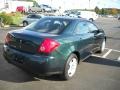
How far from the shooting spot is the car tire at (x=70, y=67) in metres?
6.08

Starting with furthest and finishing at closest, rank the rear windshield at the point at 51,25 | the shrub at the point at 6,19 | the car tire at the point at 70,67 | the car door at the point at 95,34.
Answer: the shrub at the point at 6,19, the car door at the point at 95,34, the rear windshield at the point at 51,25, the car tire at the point at 70,67

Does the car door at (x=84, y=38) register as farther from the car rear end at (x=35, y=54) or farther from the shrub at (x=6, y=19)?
the shrub at (x=6, y=19)

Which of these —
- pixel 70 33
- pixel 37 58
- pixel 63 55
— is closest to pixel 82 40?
pixel 70 33

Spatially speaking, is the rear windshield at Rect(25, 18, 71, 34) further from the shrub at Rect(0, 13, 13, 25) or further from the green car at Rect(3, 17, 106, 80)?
the shrub at Rect(0, 13, 13, 25)

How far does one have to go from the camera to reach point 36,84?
19.4 ft

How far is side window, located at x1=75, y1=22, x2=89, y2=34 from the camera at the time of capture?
6863mm

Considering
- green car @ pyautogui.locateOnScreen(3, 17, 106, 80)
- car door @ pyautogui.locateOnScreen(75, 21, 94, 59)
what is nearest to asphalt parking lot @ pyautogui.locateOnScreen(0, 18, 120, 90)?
green car @ pyautogui.locateOnScreen(3, 17, 106, 80)

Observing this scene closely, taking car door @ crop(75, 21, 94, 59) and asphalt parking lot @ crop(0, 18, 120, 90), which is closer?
asphalt parking lot @ crop(0, 18, 120, 90)

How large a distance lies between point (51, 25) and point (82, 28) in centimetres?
107

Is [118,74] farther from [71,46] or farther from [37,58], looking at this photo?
[37,58]

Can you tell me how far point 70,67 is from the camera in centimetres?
639

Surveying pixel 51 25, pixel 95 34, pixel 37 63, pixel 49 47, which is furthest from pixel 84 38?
pixel 37 63

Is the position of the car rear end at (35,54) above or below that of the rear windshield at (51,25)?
below

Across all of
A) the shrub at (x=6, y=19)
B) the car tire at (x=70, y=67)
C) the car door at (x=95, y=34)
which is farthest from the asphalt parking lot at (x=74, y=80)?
the shrub at (x=6, y=19)
